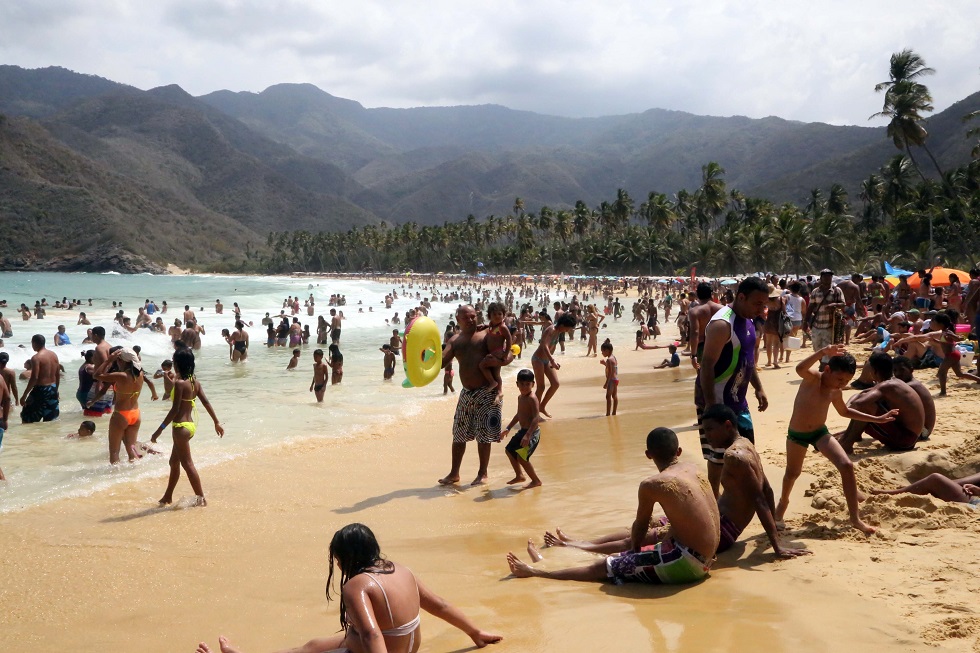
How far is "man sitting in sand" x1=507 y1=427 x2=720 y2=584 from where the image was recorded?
13.2 feet

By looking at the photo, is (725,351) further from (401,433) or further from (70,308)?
(70,308)

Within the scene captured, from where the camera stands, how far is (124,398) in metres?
8.33

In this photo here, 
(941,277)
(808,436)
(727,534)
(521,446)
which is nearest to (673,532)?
(727,534)

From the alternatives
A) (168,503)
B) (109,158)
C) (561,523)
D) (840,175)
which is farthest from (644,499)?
(109,158)

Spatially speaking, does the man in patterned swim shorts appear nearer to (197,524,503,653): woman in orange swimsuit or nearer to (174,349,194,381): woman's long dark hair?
(174,349,194,381): woman's long dark hair

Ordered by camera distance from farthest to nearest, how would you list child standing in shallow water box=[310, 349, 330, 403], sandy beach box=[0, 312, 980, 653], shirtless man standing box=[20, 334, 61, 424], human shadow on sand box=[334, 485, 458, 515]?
child standing in shallow water box=[310, 349, 330, 403], shirtless man standing box=[20, 334, 61, 424], human shadow on sand box=[334, 485, 458, 515], sandy beach box=[0, 312, 980, 653]

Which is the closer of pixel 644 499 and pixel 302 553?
pixel 644 499

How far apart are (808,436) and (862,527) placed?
621 millimetres

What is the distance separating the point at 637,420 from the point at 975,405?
3.93 meters

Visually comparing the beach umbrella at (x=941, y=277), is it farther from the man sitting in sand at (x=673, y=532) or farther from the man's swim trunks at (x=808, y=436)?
the man sitting in sand at (x=673, y=532)

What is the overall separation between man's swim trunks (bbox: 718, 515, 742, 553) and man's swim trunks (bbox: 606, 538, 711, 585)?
0.33 metres

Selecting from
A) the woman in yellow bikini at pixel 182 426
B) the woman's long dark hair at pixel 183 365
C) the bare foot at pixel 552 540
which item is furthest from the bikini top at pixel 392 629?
the woman's long dark hair at pixel 183 365

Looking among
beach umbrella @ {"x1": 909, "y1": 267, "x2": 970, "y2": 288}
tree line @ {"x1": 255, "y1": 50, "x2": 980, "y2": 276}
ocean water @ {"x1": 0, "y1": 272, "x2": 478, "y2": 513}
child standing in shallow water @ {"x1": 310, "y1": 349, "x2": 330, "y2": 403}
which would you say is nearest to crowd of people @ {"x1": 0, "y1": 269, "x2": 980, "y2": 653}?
ocean water @ {"x1": 0, "y1": 272, "x2": 478, "y2": 513}

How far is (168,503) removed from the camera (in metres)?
6.95
